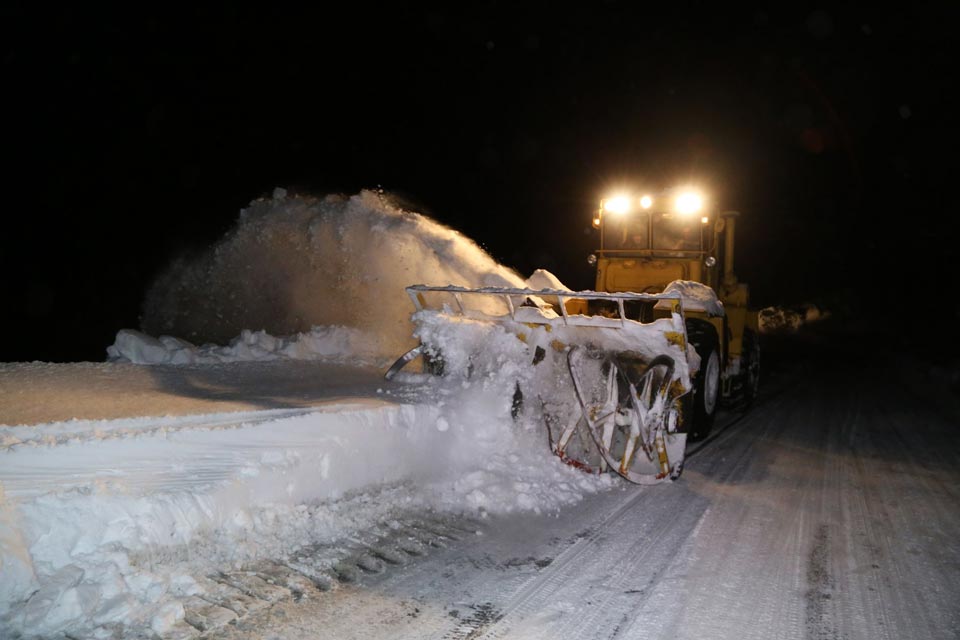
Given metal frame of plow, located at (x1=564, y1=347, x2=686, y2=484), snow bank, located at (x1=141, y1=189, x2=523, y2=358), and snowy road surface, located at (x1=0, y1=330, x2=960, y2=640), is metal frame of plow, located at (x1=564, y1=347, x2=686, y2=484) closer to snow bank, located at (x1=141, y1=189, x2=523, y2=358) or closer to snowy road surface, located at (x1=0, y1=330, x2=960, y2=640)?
snowy road surface, located at (x1=0, y1=330, x2=960, y2=640)

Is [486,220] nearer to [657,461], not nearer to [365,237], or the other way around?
[365,237]

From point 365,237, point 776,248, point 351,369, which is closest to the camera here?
point 351,369

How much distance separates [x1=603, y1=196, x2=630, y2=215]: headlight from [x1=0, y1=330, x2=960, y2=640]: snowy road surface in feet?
16.2

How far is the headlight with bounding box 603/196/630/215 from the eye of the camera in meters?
10.3

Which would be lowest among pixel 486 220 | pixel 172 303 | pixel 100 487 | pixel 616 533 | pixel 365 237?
Result: pixel 616 533

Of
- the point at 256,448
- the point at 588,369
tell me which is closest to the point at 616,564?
the point at 256,448

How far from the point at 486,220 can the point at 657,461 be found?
2945 centimetres

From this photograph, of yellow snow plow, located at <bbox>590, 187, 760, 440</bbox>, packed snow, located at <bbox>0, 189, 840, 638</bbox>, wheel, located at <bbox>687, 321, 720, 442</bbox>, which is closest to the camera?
packed snow, located at <bbox>0, 189, 840, 638</bbox>

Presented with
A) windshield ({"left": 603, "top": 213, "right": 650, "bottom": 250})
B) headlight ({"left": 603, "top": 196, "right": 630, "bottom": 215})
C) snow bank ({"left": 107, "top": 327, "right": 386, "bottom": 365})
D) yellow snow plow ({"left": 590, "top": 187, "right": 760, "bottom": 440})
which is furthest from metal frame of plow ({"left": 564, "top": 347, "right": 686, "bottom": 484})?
headlight ({"left": 603, "top": 196, "right": 630, "bottom": 215})

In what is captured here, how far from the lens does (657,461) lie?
6281mm

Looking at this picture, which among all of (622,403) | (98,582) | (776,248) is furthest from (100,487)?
(776,248)

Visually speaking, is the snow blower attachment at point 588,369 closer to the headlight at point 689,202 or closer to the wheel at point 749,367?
the headlight at point 689,202

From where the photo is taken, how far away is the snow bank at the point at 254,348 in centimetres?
792

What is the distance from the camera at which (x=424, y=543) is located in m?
4.44
